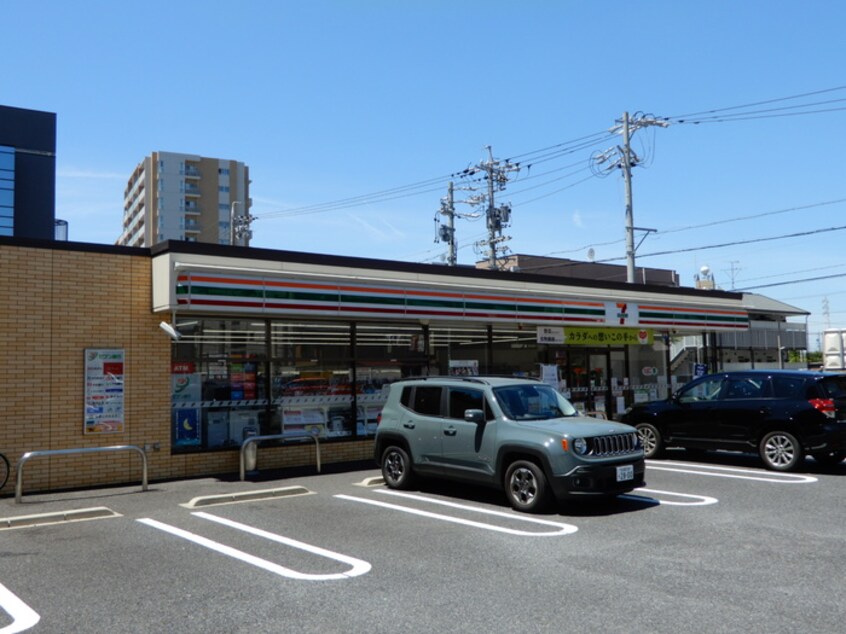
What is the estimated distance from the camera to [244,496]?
11.0 metres

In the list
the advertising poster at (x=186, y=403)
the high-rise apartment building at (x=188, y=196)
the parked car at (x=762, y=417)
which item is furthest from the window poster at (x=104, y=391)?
the high-rise apartment building at (x=188, y=196)

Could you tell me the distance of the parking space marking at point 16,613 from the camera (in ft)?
18.0

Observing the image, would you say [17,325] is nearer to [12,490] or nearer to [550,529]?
[12,490]

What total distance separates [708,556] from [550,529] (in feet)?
6.18

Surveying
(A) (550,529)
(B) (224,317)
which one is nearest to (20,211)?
(B) (224,317)

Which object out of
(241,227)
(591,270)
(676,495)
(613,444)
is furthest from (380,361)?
(591,270)

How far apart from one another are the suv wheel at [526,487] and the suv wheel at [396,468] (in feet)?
6.48

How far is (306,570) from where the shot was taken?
6.90 m

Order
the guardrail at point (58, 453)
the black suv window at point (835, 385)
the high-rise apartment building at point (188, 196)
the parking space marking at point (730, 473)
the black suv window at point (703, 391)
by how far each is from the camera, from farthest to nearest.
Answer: the high-rise apartment building at point (188, 196), the black suv window at point (703, 391), the black suv window at point (835, 385), the parking space marking at point (730, 473), the guardrail at point (58, 453)

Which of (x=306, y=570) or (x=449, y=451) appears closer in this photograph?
(x=306, y=570)

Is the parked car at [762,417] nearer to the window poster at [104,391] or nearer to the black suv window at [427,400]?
the black suv window at [427,400]

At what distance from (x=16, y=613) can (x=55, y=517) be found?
4.04m

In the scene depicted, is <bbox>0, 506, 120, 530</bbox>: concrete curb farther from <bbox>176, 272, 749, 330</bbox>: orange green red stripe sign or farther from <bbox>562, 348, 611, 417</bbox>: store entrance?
<bbox>562, 348, 611, 417</bbox>: store entrance

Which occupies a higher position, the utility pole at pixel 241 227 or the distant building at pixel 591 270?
the utility pole at pixel 241 227
